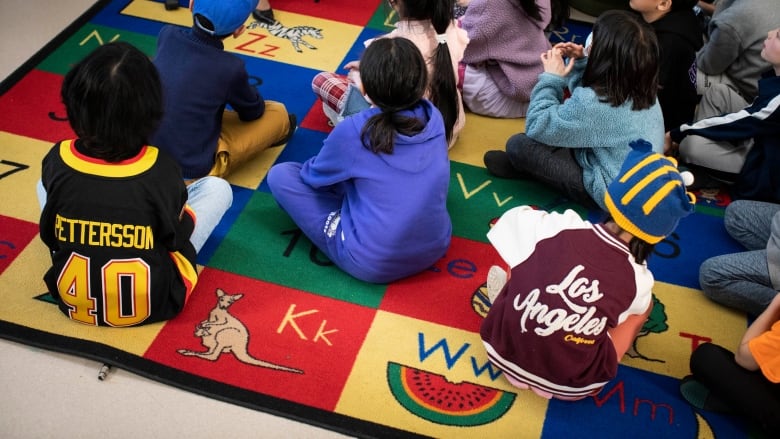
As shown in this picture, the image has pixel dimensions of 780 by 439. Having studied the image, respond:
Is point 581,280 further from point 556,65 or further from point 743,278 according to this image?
point 556,65

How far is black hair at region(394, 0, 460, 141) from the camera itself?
90.7 inches

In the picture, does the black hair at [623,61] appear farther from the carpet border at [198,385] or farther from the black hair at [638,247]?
the carpet border at [198,385]

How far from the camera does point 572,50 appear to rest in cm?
236

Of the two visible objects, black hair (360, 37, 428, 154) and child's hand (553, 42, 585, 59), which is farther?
child's hand (553, 42, 585, 59)

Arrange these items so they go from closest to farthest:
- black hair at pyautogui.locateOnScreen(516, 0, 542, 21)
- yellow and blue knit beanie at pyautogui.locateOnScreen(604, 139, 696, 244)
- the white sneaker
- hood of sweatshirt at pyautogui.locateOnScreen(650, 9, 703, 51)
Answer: yellow and blue knit beanie at pyautogui.locateOnScreen(604, 139, 696, 244) → the white sneaker → hood of sweatshirt at pyautogui.locateOnScreen(650, 9, 703, 51) → black hair at pyautogui.locateOnScreen(516, 0, 542, 21)

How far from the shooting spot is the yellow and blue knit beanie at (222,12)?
2.09 metres

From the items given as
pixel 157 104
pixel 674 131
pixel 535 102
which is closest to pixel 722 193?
pixel 674 131

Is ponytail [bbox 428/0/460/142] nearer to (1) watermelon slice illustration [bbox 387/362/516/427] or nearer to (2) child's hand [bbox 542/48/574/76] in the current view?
(2) child's hand [bbox 542/48/574/76]

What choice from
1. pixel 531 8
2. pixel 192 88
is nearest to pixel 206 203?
pixel 192 88

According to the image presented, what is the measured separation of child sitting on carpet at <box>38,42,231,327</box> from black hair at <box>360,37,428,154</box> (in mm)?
481

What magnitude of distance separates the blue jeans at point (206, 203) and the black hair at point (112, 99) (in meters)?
0.35

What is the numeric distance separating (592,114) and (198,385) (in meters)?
1.26

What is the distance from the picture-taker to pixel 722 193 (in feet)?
8.32

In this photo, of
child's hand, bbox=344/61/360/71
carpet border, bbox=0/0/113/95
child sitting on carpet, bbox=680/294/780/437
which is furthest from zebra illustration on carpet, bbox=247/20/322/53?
child sitting on carpet, bbox=680/294/780/437
